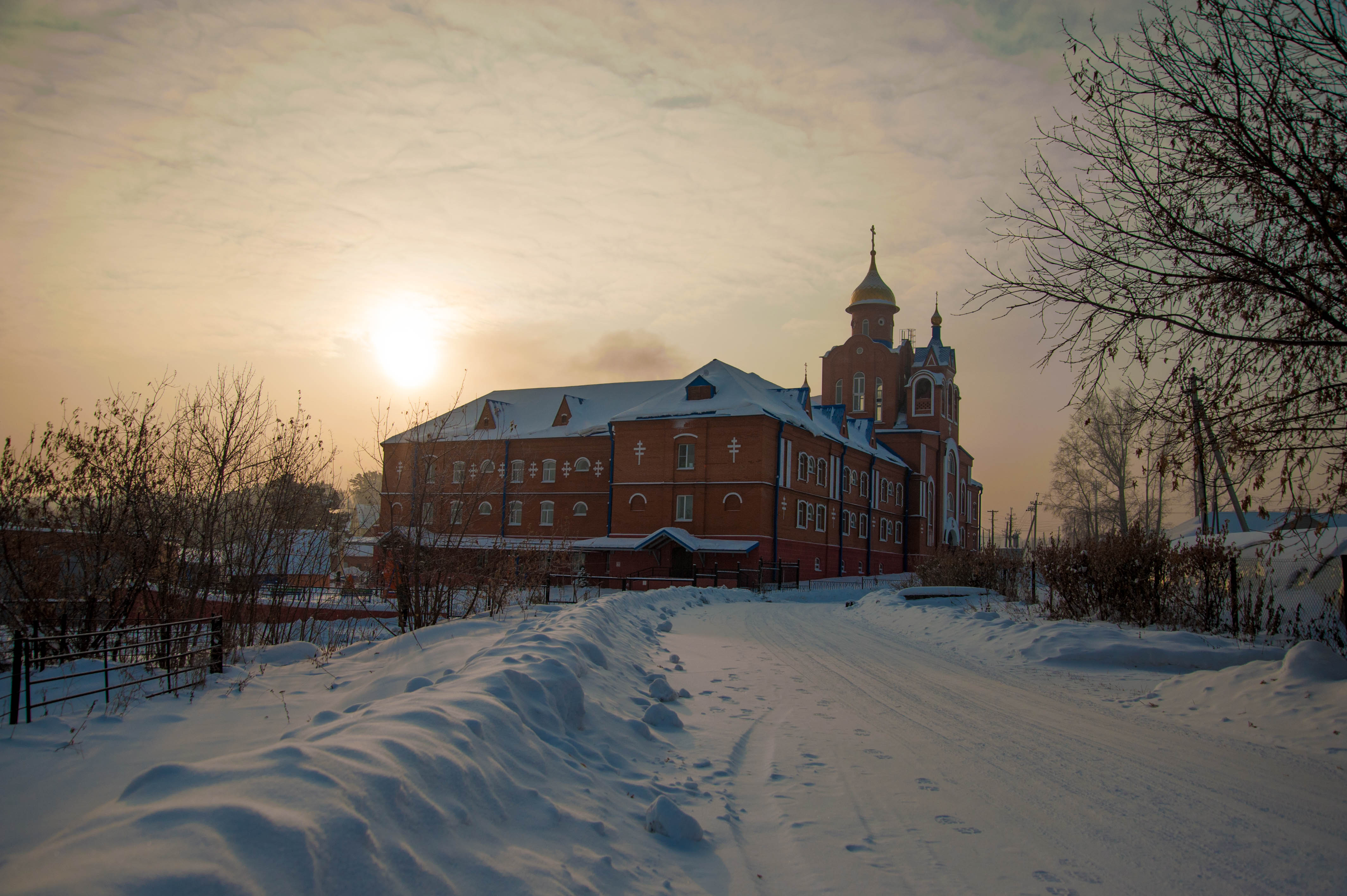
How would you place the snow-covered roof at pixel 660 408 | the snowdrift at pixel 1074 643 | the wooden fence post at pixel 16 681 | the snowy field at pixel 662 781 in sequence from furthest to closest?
1. the snow-covered roof at pixel 660 408
2. the snowdrift at pixel 1074 643
3. the wooden fence post at pixel 16 681
4. the snowy field at pixel 662 781

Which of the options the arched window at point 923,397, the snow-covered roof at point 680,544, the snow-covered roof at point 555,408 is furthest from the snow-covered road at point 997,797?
the arched window at point 923,397

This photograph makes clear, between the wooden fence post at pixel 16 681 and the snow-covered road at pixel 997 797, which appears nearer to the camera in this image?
the snow-covered road at pixel 997 797

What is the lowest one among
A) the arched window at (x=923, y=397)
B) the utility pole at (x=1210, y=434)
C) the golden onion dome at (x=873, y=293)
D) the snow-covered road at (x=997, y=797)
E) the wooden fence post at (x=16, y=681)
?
the snow-covered road at (x=997, y=797)

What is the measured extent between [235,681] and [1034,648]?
11137mm

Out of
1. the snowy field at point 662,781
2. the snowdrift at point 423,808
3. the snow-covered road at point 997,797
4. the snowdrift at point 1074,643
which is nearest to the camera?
the snowdrift at point 423,808

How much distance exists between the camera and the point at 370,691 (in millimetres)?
7375

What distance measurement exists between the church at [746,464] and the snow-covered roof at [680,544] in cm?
11

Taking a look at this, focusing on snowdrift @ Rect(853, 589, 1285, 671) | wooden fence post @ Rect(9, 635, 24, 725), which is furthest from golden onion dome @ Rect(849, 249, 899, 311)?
wooden fence post @ Rect(9, 635, 24, 725)

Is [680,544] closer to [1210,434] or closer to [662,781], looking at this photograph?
[1210,434]

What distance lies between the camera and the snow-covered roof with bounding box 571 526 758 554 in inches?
1601

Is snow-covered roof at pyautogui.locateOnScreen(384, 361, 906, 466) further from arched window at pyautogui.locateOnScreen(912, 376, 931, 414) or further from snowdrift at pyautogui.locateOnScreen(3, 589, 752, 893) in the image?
snowdrift at pyautogui.locateOnScreen(3, 589, 752, 893)

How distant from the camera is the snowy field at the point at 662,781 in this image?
283cm

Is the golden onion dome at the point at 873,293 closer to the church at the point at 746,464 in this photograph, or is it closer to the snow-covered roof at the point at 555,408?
the church at the point at 746,464

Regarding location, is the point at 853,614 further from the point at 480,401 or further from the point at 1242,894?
the point at 480,401
